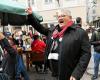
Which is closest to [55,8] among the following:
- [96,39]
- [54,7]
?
[54,7]

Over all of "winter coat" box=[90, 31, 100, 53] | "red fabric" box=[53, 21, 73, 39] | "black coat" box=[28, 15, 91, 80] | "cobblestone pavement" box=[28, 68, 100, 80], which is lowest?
"cobblestone pavement" box=[28, 68, 100, 80]

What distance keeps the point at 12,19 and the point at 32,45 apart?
2973 mm

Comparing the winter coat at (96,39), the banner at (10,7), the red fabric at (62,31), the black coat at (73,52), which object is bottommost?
the winter coat at (96,39)

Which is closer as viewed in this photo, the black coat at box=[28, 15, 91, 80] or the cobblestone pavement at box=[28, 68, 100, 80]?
the black coat at box=[28, 15, 91, 80]

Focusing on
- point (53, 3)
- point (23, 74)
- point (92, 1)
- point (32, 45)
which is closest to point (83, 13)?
point (53, 3)

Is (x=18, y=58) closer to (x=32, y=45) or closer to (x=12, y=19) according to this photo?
(x=12, y=19)

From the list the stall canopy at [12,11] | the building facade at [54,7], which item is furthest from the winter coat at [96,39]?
the building facade at [54,7]

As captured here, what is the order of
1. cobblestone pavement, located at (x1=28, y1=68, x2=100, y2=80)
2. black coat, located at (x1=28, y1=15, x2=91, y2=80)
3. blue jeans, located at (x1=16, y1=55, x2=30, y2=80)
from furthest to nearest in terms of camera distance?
1. cobblestone pavement, located at (x1=28, y1=68, x2=100, y2=80)
2. blue jeans, located at (x1=16, y1=55, x2=30, y2=80)
3. black coat, located at (x1=28, y1=15, x2=91, y2=80)

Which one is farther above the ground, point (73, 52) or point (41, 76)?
point (73, 52)

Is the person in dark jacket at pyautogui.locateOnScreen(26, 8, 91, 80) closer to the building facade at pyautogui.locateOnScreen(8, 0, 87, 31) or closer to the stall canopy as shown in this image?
the stall canopy

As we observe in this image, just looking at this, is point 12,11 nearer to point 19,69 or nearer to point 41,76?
point 19,69

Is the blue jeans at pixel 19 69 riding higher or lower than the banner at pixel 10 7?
lower

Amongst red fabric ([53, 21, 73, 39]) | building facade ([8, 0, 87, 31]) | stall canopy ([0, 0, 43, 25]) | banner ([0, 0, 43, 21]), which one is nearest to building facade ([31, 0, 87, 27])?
building facade ([8, 0, 87, 31])

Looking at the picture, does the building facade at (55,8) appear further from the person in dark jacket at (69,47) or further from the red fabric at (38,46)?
the person in dark jacket at (69,47)
